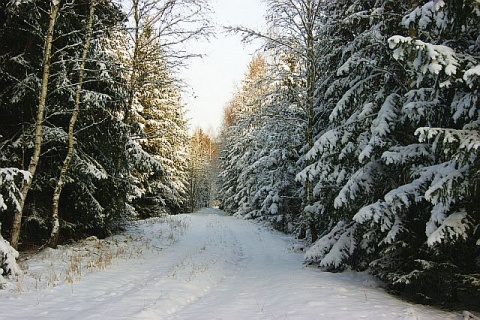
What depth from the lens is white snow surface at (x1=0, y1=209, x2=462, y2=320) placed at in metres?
5.48

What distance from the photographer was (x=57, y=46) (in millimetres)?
11023

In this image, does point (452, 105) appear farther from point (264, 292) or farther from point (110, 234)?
point (110, 234)

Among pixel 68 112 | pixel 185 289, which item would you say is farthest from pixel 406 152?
pixel 68 112

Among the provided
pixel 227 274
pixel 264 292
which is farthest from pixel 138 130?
pixel 264 292

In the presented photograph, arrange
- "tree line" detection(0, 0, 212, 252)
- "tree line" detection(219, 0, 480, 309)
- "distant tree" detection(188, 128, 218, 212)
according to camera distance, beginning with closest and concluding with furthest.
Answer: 1. "tree line" detection(219, 0, 480, 309)
2. "tree line" detection(0, 0, 212, 252)
3. "distant tree" detection(188, 128, 218, 212)

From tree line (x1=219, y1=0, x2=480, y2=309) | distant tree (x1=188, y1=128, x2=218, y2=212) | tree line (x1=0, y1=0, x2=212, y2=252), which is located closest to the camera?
tree line (x1=219, y1=0, x2=480, y2=309)

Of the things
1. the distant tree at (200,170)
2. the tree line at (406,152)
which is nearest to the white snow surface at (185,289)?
the tree line at (406,152)

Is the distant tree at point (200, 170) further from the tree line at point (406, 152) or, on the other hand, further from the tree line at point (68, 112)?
the tree line at point (406, 152)

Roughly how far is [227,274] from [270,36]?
9535mm

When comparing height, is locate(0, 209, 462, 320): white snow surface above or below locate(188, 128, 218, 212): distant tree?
below

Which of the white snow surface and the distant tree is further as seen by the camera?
the distant tree

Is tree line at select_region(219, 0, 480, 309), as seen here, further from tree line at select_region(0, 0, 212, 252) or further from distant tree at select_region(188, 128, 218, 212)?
distant tree at select_region(188, 128, 218, 212)

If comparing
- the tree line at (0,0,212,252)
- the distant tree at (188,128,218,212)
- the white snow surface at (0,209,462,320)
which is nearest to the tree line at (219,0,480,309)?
the white snow surface at (0,209,462,320)

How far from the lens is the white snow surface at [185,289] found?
216 inches
